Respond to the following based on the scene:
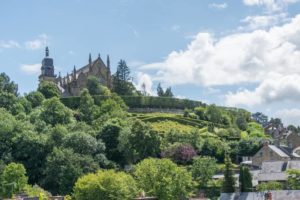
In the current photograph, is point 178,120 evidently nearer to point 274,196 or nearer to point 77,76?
point 77,76

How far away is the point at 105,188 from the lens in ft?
224

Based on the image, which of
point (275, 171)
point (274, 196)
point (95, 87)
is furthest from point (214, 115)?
point (274, 196)

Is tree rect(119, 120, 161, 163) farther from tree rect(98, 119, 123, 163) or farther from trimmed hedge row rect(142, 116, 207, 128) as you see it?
trimmed hedge row rect(142, 116, 207, 128)

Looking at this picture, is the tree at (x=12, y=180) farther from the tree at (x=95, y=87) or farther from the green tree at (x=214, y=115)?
the tree at (x=95, y=87)

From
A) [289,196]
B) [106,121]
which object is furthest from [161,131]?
[289,196]

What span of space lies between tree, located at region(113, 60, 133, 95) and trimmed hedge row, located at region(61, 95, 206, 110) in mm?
6286

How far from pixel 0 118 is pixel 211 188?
41785 millimetres

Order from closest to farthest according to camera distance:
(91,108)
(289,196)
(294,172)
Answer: (289,196)
(294,172)
(91,108)

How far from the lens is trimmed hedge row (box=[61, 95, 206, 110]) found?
476 ft

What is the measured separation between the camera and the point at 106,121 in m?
113

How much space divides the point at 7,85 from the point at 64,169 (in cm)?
6800

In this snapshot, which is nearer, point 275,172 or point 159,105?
point 275,172

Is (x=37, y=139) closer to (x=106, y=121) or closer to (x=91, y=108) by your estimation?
(x=106, y=121)

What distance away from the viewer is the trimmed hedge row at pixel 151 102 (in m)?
145
